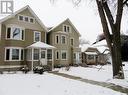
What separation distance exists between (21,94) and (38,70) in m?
10.9

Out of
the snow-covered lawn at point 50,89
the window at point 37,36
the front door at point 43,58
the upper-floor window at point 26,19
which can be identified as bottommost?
the snow-covered lawn at point 50,89

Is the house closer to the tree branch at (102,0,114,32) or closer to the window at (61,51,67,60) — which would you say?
the window at (61,51,67,60)

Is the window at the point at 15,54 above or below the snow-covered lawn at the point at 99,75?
above

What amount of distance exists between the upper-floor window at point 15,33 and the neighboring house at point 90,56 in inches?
704

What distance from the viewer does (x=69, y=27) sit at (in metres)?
33.6

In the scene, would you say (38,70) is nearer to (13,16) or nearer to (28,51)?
(28,51)

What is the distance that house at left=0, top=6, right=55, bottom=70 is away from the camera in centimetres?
2416

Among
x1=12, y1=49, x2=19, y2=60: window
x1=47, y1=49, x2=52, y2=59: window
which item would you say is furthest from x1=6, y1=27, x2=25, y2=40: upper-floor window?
x1=47, y1=49, x2=52, y2=59: window

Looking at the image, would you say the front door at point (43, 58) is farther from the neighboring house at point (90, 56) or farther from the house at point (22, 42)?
the neighboring house at point (90, 56)

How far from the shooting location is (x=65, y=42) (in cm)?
3180

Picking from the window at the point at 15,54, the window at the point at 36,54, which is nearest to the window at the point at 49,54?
the window at the point at 36,54

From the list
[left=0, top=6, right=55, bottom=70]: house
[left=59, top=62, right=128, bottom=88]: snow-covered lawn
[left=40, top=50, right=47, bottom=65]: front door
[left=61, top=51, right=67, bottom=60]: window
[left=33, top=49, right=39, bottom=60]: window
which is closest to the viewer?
[left=59, top=62, right=128, bottom=88]: snow-covered lawn

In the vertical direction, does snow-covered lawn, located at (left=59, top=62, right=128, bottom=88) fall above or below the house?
below

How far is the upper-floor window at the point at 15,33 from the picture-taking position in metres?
24.4
